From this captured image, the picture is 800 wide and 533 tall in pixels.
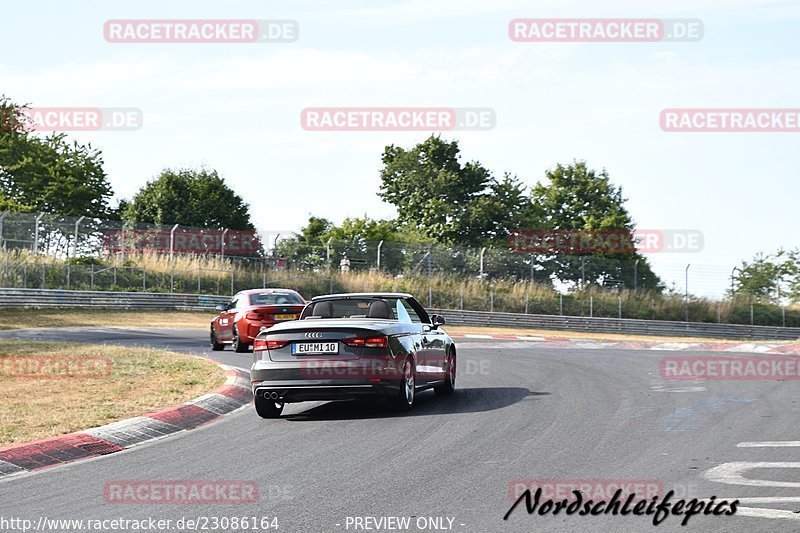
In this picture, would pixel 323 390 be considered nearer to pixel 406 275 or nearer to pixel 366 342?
pixel 366 342

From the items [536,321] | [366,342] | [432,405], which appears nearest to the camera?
[366,342]

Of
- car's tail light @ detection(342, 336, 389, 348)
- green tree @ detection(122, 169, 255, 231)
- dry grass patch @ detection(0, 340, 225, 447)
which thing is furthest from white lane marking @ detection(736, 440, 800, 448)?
green tree @ detection(122, 169, 255, 231)

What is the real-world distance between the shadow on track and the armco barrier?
2896cm

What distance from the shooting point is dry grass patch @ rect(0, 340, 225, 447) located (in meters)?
10.9

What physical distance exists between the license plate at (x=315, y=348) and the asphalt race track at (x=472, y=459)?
2.71 feet

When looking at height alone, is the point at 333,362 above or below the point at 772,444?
above

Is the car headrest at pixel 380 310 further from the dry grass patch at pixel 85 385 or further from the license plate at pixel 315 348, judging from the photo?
the dry grass patch at pixel 85 385

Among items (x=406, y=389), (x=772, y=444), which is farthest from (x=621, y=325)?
(x=772, y=444)

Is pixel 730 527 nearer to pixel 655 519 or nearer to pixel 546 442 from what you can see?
pixel 655 519

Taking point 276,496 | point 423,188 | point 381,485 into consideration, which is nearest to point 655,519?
point 381,485

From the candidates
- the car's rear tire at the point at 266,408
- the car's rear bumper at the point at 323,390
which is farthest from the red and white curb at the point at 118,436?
the car's rear bumper at the point at 323,390

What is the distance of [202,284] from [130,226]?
13.5 ft

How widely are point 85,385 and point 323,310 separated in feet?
13.5

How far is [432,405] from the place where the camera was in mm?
12742
